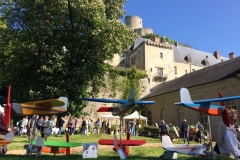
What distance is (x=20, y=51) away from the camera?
22141mm

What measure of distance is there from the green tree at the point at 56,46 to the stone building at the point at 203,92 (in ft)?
30.8

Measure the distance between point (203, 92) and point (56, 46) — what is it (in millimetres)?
15494

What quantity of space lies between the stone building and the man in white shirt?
14.9 meters

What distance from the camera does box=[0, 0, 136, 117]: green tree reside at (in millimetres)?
20156

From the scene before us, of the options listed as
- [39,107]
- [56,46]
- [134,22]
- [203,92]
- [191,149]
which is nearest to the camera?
[191,149]

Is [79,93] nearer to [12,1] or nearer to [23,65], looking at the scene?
[23,65]

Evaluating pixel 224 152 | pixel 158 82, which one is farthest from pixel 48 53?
pixel 158 82

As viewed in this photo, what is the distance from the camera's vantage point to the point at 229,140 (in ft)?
25.4

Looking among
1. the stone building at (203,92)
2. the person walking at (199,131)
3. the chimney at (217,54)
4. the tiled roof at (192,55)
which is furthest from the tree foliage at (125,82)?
the chimney at (217,54)

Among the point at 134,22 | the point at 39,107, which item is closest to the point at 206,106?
the point at 39,107

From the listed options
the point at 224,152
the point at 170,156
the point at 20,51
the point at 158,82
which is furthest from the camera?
the point at 158,82

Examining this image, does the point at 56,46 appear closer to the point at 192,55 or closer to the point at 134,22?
the point at 192,55

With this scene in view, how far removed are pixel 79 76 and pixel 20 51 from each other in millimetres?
6132

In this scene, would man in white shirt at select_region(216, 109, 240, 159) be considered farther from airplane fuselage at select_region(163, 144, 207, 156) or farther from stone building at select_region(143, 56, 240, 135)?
stone building at select_region(143, 56, 240, 135)
